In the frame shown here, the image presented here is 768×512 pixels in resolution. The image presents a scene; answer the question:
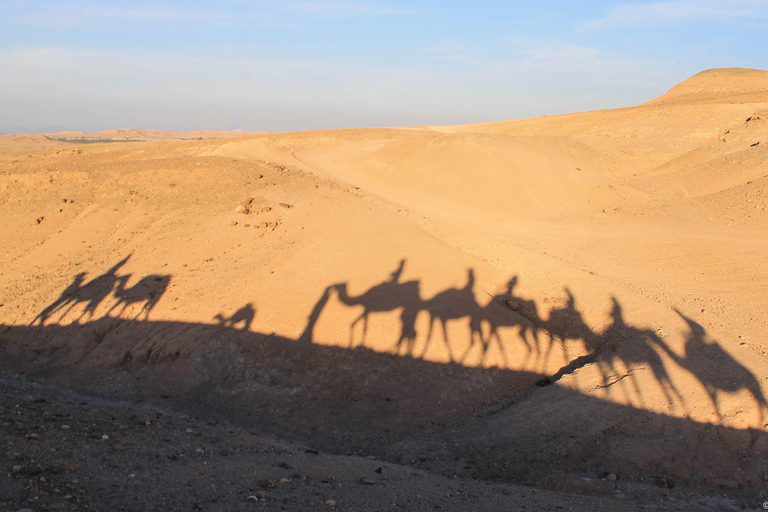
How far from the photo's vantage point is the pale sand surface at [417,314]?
18.0ft

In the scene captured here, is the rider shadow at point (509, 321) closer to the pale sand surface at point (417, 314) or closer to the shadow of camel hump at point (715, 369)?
the pale sand surface at point (417, 314)

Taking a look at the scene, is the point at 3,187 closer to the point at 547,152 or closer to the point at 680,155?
the point at 547,152

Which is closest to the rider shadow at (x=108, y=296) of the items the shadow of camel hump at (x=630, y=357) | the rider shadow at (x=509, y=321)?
the rider shadow at (x=509, y=321)

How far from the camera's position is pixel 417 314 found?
744cm

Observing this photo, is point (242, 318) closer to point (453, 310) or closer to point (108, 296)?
point (108, 296)

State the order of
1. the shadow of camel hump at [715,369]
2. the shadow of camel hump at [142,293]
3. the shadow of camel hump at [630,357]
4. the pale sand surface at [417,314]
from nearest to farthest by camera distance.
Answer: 1. the pale sand surface at [417,314]
2. the shadow of camel hump at [715,369]
3. the shadow of camel hump at [630,357]
4. the shadow of camel hump at [142,293]

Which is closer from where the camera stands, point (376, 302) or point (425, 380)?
point (425, 380)

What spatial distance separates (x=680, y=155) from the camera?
18.2m

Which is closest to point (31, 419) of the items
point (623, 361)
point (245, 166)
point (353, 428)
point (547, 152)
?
→ point (353, 428)

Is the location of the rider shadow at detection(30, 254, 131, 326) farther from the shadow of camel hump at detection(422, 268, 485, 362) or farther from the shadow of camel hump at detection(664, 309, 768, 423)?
the shadow of camel hump at detection(664, 309, 768, 423)

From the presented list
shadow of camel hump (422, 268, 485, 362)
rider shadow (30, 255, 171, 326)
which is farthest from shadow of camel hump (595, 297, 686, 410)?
rider shadow (30, 255, 171, 326)

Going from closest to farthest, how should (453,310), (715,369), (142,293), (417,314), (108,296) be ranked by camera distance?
(715,369), (417,314), (453,310), (142,293), (108,296)

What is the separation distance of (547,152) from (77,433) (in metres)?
17.4

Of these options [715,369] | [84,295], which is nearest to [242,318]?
[84,295]
